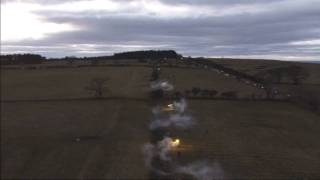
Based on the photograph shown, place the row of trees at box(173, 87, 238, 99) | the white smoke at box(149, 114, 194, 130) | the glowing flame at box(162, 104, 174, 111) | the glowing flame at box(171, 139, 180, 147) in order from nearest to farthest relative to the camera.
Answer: the glowing flame at box(171, 139, 180, 147)
the white smoke at box(149, 114, 194, 130)
the glowing flame at box(162, 104, 174, 111)
the row of trees at box(173, 87, 238, 99)

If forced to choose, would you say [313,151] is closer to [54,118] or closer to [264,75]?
[54,118]

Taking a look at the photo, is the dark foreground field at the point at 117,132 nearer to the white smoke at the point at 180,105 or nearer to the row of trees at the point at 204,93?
the white smoke at the point at 180,105

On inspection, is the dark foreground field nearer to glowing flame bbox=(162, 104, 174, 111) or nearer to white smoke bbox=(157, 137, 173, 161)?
white smoke bbox=(157, 137, 173, 161)

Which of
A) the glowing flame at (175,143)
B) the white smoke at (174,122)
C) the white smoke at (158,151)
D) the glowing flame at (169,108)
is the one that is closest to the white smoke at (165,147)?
the white smoke at (158,151)

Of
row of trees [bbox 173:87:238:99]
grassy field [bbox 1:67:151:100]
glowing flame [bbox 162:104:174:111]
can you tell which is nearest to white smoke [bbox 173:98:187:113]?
glowing flame [bbox 162:104:174:111]

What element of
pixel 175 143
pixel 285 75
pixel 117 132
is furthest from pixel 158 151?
pixel 285 75
